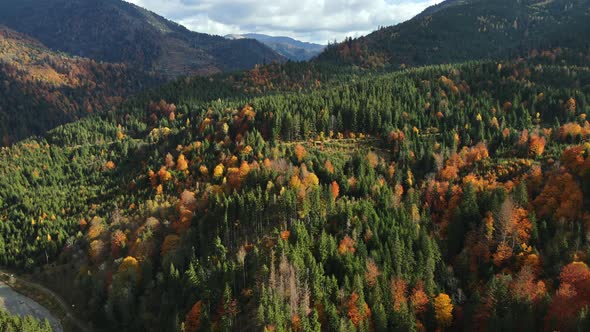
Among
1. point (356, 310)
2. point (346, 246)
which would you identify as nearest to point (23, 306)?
point (346, 246)

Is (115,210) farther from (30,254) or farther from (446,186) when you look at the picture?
(446,186)

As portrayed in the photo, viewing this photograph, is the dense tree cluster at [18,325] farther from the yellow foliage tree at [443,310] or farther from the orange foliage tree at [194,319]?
the yellow foliage tree at [443,310]

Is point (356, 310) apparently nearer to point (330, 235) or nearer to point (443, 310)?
point (443, 310)

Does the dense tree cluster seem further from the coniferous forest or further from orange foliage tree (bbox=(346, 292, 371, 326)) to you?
orange foliage tree (bbox=(346, 292, 371, 326))

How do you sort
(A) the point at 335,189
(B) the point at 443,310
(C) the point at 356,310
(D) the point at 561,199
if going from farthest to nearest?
(A) the point at 335,189
(D) the point at 561,199
(B) the point at 443,310
(C) the point at 356,310

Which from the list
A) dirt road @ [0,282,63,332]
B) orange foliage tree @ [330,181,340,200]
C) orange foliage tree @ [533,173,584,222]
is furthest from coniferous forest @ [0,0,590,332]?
dirt road @ [0,282,63,332]

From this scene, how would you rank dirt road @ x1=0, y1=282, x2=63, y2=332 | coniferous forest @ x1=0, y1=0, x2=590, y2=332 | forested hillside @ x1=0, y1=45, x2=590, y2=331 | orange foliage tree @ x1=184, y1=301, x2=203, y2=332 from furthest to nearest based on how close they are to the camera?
dirt road @ x1=0, y1=282, x2=63, y2=332
orange foliage tree @ x1=184, y1=301, x2=203, y2=332
forested hillside @ x1=0, y1=45, x2=590, y2=331
coniferous forest @ x1=0, y1=0, x2=590, y2=332
